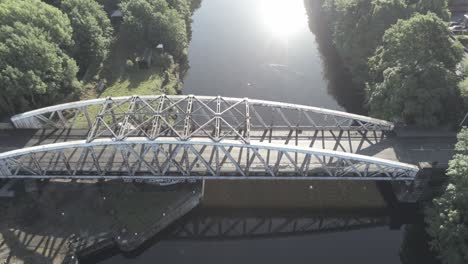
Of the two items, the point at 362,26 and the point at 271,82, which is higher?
the point at 362,26

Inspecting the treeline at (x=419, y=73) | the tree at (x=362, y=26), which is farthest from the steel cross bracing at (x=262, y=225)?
the tree at (x=362, y=26)

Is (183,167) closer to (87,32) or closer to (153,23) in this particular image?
(87,32)

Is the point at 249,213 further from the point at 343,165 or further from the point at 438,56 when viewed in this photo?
the point at 438,56

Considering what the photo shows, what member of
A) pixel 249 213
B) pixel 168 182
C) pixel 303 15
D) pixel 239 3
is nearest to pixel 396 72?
pixel 249 213

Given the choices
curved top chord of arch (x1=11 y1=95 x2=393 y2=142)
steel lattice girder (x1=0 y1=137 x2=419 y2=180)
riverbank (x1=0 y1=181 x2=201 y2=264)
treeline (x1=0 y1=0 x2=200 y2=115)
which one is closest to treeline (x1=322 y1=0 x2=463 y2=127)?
curved top chord of arch (x1=11 y1=95 x2=393 y2=142)

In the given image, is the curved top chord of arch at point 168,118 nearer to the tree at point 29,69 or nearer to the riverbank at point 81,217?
the tree at point 29,69

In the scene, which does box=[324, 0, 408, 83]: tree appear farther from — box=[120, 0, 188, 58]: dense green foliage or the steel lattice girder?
box=[120, 0, 188, 58]: dense green foliage

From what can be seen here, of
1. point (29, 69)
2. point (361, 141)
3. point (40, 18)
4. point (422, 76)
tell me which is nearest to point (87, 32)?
point (40, 18)
